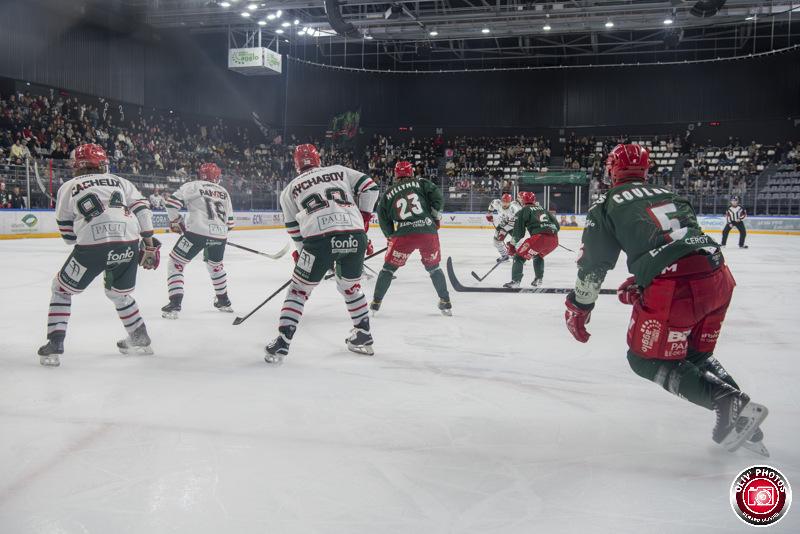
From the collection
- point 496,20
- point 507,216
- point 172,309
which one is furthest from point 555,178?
point 172,309

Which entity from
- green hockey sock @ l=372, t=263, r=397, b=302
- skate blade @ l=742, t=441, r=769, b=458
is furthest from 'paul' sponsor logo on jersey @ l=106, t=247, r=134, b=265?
skate blade @ l=742, t=441, r=769, b=458

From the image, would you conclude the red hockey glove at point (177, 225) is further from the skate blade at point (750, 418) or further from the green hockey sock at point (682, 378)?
the skate blade at point (750, 418)

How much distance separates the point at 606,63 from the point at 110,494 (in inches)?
1161

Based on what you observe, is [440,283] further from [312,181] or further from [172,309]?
[172,309]

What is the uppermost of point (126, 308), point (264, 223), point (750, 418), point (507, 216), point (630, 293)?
point (507, 216)

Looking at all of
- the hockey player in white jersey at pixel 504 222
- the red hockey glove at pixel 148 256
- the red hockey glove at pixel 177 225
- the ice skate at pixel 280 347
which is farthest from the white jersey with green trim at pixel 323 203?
the hockey player in white jersey at pixel 504 222

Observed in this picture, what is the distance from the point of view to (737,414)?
8.11 feet

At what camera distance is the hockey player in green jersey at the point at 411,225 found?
19.4 ft

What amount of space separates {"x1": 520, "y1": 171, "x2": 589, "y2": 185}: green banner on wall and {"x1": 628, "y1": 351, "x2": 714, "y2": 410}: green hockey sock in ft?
75.8

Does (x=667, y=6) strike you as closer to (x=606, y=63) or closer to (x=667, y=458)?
(x=606, y=63)

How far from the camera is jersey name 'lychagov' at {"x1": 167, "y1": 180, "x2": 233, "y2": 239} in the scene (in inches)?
237

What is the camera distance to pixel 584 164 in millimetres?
27047

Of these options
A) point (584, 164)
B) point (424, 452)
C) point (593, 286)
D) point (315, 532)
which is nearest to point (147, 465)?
point (315, 532)

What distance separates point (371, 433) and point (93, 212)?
220cm
